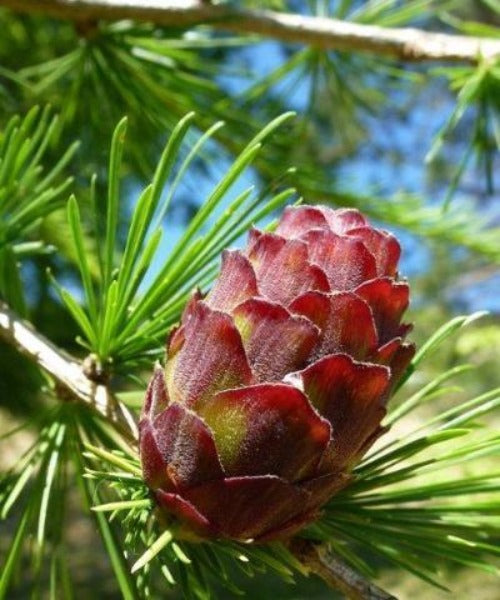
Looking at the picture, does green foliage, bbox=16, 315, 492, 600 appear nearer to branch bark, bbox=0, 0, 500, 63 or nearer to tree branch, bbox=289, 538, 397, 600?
tree branch, bbox=289, 538, 397, 600

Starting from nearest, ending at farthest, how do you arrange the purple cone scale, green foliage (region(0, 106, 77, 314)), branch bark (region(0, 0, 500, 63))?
the purple cone scale, green foliage (region(0, 106, 77, 314)), branch bark (region(0, 0, 500, 63))

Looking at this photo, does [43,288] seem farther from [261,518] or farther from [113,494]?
[261,518]

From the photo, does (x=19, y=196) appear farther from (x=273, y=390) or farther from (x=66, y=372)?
(x=273, y=390)

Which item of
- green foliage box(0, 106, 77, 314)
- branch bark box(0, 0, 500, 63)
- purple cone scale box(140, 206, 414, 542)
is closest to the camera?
purple cone scale box(140, 206, 414, 542)

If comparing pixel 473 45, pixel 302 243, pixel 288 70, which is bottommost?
pixel 302 243

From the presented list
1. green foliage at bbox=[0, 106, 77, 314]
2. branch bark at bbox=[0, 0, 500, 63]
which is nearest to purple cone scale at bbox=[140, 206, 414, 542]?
green foliage at bbox=[0, 106, 77, 314]

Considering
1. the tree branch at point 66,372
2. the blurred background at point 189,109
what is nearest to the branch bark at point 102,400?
the tree branch at point 66,372

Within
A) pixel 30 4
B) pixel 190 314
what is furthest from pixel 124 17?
pixel 190 314
